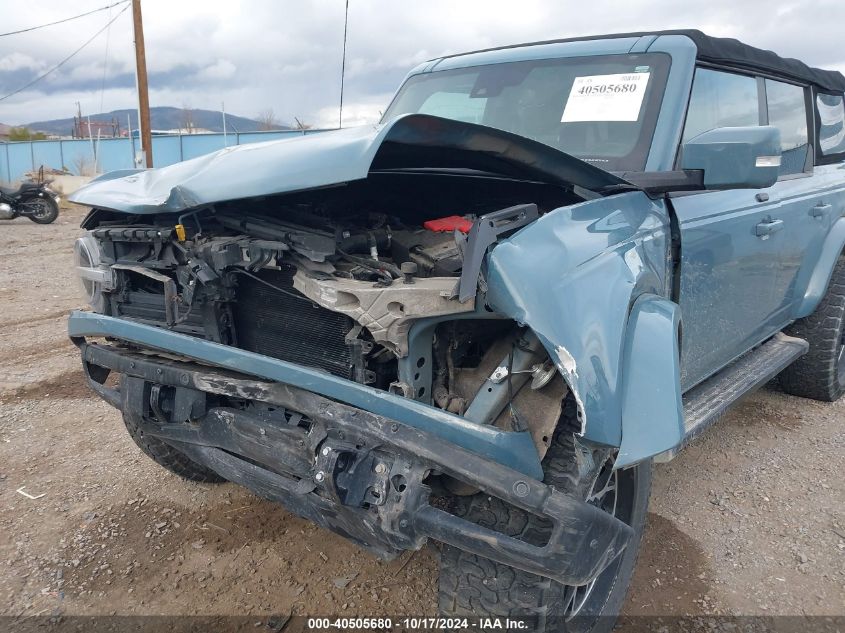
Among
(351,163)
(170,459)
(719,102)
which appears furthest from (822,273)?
(170,459)

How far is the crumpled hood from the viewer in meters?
1.65

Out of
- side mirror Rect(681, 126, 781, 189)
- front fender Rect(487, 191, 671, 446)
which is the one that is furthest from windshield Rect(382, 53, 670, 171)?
front fender Rect(487, 191, 671, 446)

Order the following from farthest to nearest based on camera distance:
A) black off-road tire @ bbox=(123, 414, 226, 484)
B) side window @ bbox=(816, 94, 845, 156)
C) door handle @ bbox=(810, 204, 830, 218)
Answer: side window @ bbox=(816, 94, 845, 156)
door handle @ bbox=(810, 204, 830, 218)
black off-road tire @ bbox=(123, 414, 226, 484)

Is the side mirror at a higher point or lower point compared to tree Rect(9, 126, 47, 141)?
higher

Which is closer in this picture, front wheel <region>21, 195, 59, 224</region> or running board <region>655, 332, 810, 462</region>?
running board <region>655, 332, 810, 462</region>

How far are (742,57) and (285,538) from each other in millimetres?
3006

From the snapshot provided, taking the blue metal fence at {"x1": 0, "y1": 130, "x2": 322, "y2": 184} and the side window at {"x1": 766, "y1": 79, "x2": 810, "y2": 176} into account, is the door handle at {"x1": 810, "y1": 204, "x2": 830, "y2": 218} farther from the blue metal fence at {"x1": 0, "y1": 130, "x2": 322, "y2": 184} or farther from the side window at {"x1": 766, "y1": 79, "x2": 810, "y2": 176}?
the blue metal fence at {"x1": 0, "y1": 130, "x2": 322, "y2": 184}

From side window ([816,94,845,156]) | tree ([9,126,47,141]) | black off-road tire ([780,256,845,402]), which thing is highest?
side window ([816,94,845,156])

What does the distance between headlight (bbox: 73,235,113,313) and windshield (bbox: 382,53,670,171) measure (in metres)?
1.22

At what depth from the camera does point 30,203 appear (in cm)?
1350

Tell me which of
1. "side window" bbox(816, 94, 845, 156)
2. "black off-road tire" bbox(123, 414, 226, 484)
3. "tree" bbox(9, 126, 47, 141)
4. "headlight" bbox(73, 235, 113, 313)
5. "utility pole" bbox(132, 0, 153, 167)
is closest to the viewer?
"headlight" bbox(73, 235, 113, 313)

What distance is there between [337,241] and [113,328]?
35.8 inches

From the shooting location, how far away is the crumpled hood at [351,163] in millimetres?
1647

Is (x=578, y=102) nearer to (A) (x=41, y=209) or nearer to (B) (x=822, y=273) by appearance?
(B) (x=822, y=273)
